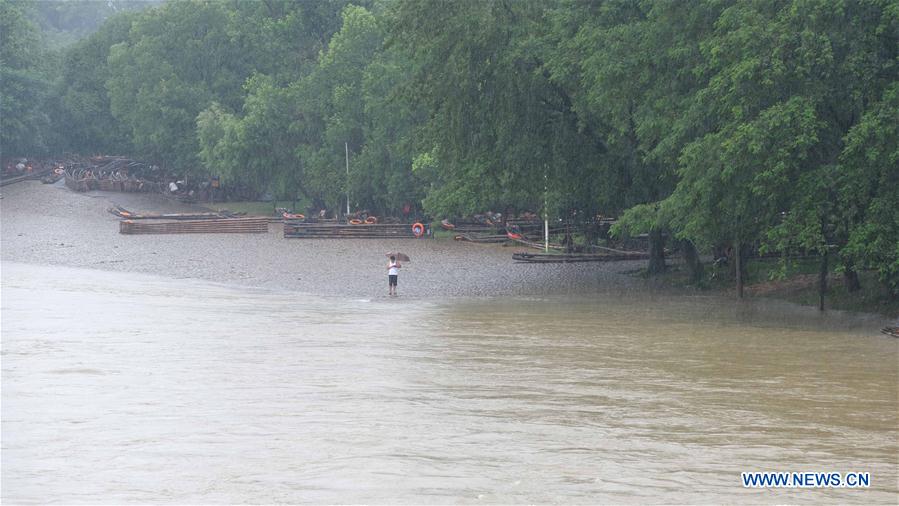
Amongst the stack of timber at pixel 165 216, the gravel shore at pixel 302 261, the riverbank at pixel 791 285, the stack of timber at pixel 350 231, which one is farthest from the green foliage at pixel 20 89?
the riverbank at pixel 791 285

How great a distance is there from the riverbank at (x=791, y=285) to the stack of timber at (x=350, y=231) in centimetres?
2297

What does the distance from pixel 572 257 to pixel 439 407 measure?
29.5 m

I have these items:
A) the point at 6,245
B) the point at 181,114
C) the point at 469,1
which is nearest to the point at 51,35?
the point at 181,114

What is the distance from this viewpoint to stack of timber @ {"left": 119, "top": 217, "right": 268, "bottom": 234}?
6206cm

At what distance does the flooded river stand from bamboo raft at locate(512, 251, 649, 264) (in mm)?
17184

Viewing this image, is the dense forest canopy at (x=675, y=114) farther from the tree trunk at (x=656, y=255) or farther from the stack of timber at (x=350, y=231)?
the stack of timber at (x=350, y=231)

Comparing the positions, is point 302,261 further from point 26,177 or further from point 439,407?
point 26,177

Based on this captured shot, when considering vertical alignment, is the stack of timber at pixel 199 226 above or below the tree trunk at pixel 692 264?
above

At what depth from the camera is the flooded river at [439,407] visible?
40.8 ft

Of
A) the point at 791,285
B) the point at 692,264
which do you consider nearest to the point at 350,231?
the point at 692,264

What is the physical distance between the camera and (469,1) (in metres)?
34.0

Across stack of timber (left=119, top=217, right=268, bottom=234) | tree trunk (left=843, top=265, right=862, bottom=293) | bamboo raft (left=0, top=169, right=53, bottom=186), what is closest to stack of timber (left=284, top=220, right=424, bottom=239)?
stack of timber (left=119, top=217, right=268, bottom=234)

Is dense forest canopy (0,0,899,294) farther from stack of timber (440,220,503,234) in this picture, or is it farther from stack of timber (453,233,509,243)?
stack of timber (453,233,509,243)

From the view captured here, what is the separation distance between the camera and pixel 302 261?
45.5 meters
